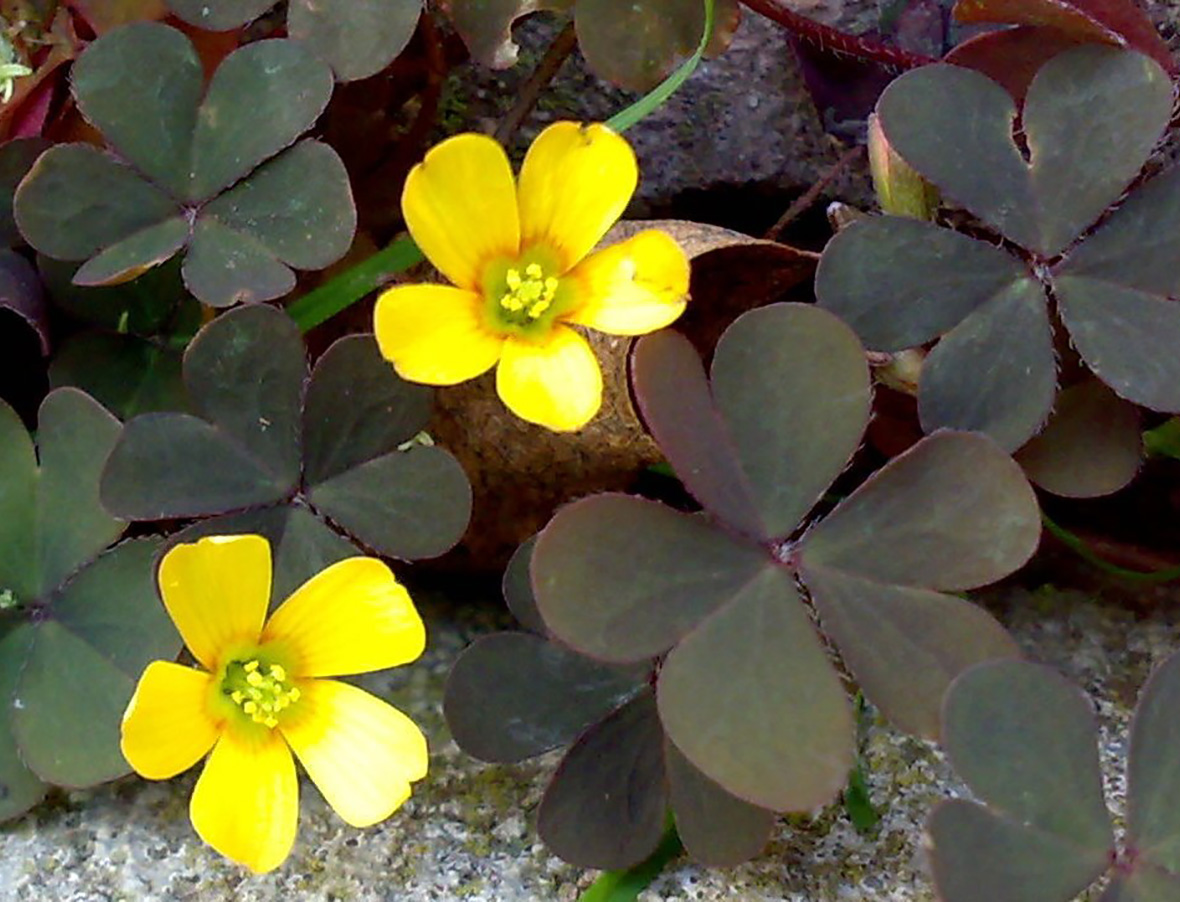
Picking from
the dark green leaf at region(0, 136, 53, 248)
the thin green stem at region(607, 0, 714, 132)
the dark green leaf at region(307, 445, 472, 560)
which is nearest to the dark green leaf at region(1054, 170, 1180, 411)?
the thin green stem at region(607, 0, 714, 132)

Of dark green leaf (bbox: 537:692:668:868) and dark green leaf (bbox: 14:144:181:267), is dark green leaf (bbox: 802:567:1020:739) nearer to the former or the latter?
dark green leaf (bbox: 537:692:668:868)

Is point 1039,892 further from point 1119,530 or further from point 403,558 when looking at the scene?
point 1119,530

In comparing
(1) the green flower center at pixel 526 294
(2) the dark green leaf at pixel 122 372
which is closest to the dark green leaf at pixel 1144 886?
(1) the green flower center at pixel 526 294

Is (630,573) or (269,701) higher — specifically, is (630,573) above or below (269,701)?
above

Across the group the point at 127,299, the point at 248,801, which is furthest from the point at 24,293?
the point at 248,801

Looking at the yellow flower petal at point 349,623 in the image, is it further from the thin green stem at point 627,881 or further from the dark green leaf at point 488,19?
the dark green leaf at point 488,19

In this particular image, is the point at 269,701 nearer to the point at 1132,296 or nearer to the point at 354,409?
the point at 354,409

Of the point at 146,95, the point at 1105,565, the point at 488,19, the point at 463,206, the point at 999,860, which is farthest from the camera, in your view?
the point at 1105,565
